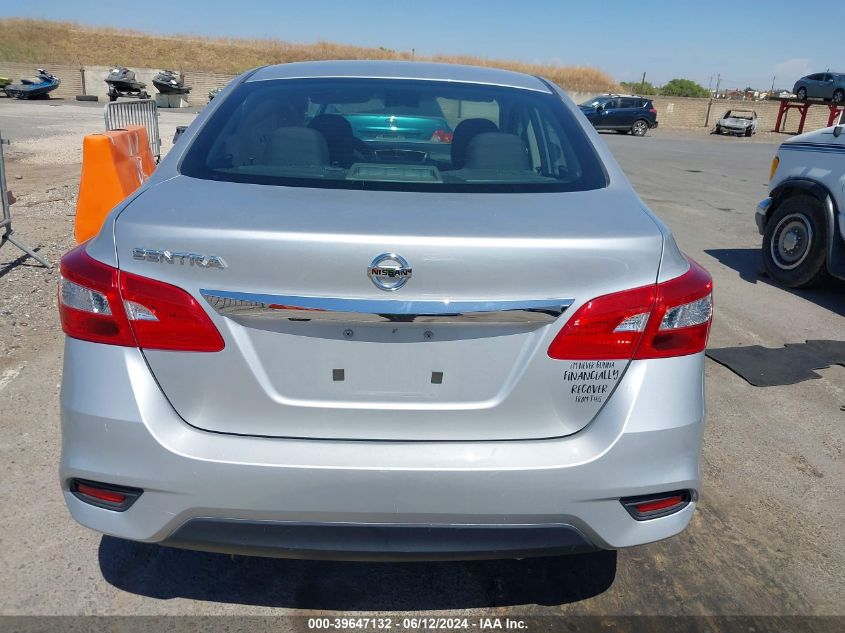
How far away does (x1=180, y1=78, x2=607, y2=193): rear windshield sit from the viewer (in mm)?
2393

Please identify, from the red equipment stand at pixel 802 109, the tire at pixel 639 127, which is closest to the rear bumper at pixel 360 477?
the tire at pixel 639 127

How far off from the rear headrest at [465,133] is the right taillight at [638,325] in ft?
3.25

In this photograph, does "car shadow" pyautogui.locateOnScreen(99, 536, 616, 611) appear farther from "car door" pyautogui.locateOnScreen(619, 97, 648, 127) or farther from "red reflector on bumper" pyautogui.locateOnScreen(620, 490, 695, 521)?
"car door" pyautogui.locateOnScreen(619, 97, 648, 127)

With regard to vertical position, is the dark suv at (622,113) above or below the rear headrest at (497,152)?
below

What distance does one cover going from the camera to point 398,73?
10.3ft

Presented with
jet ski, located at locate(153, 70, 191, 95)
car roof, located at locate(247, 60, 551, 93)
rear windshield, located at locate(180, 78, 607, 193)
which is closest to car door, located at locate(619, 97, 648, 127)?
jet ski, located at locate(153, 70, 191, 95)

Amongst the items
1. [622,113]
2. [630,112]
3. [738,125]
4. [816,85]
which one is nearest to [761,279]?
[622,113]

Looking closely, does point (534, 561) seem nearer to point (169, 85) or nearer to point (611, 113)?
point (611, 113)

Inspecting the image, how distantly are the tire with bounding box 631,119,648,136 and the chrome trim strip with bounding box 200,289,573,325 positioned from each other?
33.9 m

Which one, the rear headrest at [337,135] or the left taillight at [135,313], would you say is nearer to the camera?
the left taillight at [135,313]

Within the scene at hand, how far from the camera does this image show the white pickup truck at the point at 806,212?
19.9ft

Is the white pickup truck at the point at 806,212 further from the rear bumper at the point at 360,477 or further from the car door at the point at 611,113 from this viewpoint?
the car door at the point at 611,113

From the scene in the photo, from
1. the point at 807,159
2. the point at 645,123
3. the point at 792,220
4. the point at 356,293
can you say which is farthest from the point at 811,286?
the point at 645,123

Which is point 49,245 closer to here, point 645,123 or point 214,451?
point 214,451
